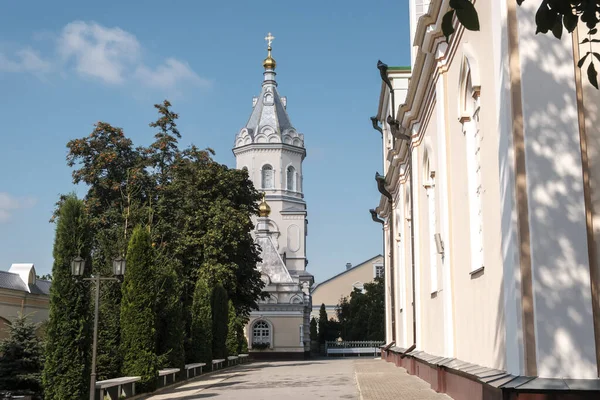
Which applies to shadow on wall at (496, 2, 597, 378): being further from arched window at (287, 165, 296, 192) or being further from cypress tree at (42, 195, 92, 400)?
arched window at (287, 165, 296, 192)

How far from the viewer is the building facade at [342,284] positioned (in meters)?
90.5

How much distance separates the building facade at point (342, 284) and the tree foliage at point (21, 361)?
74.4 meters

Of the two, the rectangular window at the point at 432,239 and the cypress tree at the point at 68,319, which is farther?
the rectangular window at the point at 432,239

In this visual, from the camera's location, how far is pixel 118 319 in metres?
19.7

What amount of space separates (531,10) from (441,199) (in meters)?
6.45

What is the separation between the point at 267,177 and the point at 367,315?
1762 centimetres

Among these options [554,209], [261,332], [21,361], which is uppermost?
[554,209]

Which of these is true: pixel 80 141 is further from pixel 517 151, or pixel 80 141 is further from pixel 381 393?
pixel 517 151

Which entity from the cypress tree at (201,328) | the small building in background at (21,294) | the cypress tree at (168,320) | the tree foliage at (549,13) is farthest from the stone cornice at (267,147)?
the tree foliage at (549,13)

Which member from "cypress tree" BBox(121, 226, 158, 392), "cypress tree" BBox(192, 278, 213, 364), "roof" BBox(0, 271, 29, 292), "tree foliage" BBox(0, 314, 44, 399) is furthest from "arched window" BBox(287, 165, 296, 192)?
"tree foliage" BBox(0, 314, 44, 399)

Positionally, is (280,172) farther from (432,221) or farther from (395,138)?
(432,221)

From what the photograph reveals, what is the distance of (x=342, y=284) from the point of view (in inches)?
3627

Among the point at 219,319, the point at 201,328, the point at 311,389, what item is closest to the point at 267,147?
the point at 219,319

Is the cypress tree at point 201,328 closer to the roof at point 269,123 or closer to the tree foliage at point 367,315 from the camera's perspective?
the tree foliage at point 367,315
